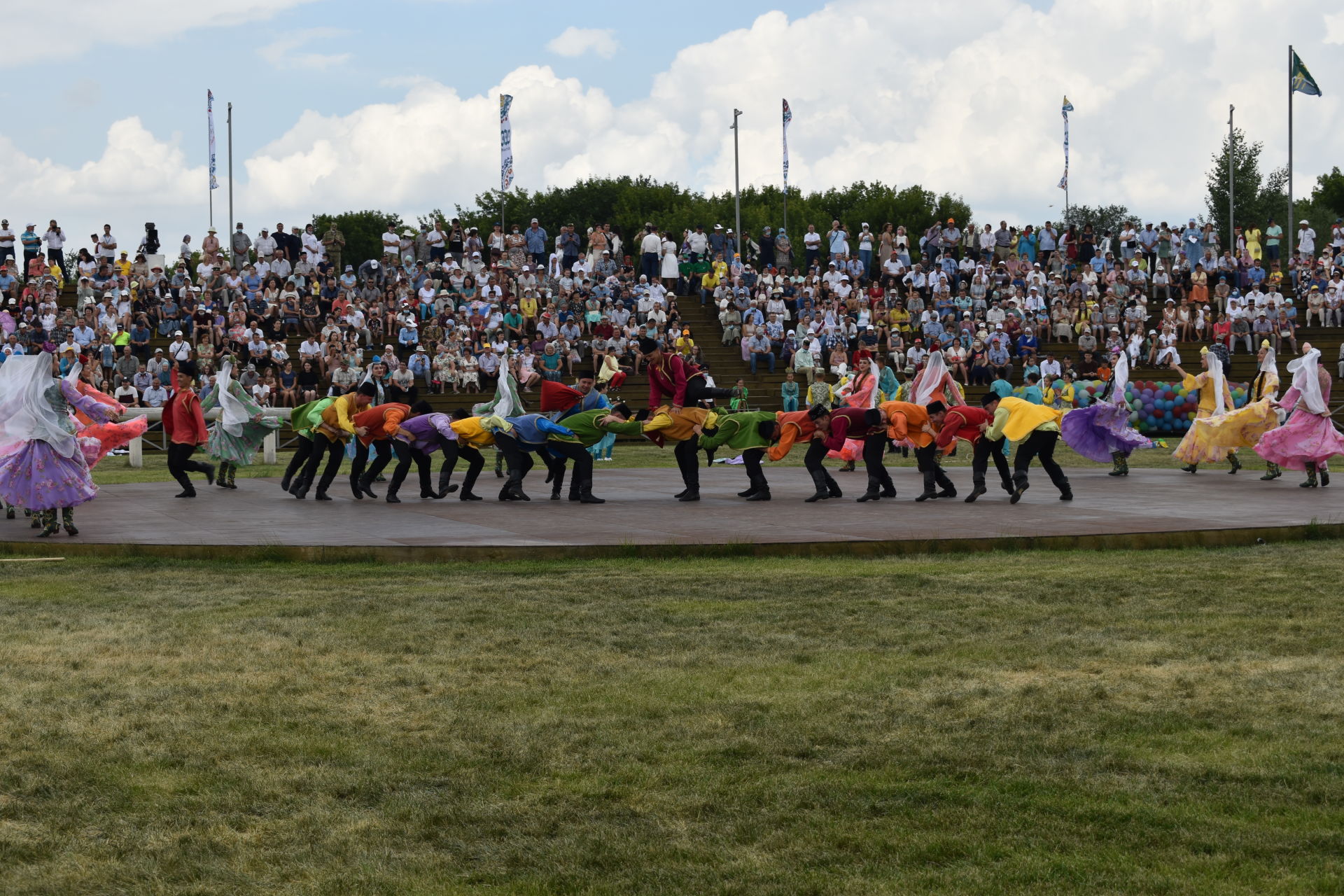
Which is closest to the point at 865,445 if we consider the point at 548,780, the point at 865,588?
the point at 865,588

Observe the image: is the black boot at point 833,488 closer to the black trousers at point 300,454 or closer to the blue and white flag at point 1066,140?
the black trousers at point 300,454

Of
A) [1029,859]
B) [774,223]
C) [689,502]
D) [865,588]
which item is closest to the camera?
[1029,859]

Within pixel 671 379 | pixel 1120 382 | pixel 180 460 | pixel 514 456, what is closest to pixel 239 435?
pixel 180 460

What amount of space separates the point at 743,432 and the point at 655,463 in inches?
300

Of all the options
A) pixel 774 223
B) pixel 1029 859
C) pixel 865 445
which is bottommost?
pixel 1029 859

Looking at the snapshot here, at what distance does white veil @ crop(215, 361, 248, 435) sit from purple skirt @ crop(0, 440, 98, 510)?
5338 millimetres

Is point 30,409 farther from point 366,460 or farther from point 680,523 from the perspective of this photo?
point 680,523

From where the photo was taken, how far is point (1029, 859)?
494cm

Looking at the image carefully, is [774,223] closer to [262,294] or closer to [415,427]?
[262,294]

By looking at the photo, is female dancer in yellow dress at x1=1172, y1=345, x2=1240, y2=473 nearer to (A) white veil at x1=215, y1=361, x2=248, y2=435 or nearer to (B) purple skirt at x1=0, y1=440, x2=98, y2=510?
(A) white veil at x1=215, y1=361, x2=248, y2=435

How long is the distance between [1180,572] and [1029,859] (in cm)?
637

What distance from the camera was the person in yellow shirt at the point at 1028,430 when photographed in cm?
1533

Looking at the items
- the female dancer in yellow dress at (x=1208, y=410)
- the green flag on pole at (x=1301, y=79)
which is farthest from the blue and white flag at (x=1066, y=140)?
the female dancer in yellow dress at (x=1208, y=410)

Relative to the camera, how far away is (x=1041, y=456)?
1541cm
